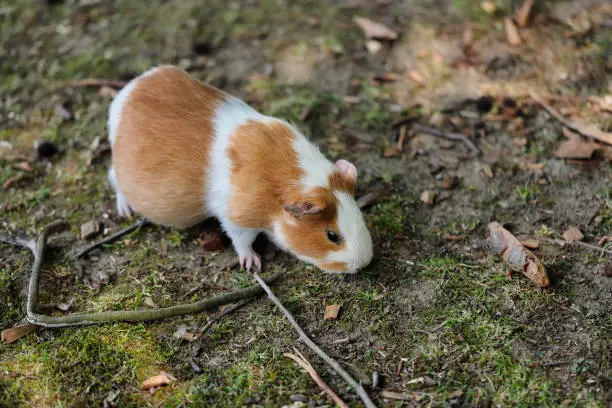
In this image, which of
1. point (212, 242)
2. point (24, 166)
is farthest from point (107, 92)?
point (212, 242)

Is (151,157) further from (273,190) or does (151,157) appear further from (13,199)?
(13,199)

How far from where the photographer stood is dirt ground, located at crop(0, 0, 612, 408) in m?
3.27

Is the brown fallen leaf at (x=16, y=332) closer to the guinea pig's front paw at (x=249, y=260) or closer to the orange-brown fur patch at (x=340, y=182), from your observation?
the guinea pig's front paw at (x=249, y=260)

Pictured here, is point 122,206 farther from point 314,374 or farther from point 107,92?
point 314,374

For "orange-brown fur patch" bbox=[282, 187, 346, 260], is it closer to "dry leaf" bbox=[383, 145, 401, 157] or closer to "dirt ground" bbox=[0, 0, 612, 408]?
"dirt ground" bbox=[0, 0, 612, 408]

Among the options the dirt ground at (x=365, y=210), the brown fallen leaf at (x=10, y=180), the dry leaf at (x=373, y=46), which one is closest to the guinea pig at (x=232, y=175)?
the dirt ground at (x=365, y=210)

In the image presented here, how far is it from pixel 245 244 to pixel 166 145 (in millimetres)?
832

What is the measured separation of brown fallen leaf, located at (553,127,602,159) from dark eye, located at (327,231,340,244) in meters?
2.09

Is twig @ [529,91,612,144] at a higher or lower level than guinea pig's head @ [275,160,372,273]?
lower

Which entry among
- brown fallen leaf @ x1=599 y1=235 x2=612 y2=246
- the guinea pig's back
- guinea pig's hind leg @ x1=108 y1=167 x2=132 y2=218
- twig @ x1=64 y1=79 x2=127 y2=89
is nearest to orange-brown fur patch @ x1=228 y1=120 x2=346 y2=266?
the guinea pig's back

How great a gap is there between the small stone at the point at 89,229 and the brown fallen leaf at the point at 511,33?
408cm

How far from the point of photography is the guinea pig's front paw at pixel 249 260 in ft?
13.0

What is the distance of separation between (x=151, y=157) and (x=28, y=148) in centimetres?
171

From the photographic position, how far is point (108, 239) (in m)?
4.20
